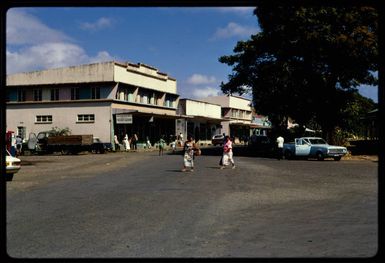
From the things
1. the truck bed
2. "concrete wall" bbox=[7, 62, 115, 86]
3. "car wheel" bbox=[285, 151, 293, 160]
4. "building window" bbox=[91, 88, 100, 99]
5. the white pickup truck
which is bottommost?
"car wheel" bbox=[285, 151, 293, 160]

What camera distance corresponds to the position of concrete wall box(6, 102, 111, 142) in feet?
156

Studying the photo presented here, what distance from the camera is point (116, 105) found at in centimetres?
4834

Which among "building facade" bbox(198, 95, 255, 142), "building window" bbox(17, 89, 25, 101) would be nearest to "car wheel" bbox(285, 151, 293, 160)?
"building window" bbox(17, 89, 25, 101)

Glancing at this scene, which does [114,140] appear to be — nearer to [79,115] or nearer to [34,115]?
[79,115]

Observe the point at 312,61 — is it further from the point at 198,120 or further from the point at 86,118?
the point at 198,120

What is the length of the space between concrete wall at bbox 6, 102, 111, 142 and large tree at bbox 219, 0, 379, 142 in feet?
56.4

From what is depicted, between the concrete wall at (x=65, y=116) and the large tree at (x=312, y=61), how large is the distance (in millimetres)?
17188

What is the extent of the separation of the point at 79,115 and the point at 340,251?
45.0m

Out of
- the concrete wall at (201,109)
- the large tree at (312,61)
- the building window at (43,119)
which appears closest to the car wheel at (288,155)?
the large tree at (312,61)

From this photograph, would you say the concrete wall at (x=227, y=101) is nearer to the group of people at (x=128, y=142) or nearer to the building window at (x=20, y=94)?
the group of people at (x=128, y=142)

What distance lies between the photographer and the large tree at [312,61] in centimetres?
2864

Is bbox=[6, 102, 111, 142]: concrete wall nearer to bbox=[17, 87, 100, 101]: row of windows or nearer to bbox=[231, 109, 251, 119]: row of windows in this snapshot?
bbox=[17, 87, 100, 101]: row of windows
